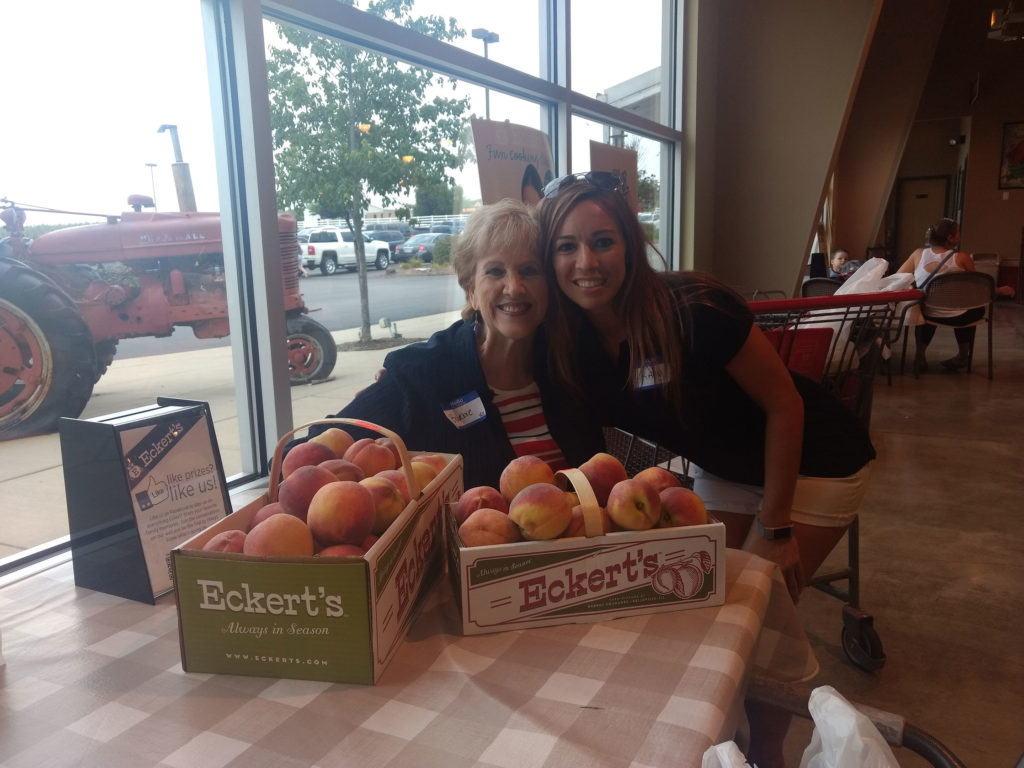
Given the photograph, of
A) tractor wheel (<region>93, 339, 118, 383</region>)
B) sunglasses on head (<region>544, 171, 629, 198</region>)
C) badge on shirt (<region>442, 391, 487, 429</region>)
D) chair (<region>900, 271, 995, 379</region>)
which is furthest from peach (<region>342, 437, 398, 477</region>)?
chair (<region>900, 271, 995, 379</region>)

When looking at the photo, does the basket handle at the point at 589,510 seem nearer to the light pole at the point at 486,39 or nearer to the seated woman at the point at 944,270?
the light pole at the point at 486,39

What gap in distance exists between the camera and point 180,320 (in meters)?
2.27

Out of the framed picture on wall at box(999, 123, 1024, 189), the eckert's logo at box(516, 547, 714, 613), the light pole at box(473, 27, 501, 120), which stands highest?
the framed picture on wall at box(999, 123, 1024, 189)

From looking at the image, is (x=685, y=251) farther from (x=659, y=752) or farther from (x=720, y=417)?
(x=659, y=752)

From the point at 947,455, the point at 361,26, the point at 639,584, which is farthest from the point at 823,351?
the point at 947,455

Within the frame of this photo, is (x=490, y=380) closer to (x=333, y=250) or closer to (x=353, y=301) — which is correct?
(x=333, y=250)

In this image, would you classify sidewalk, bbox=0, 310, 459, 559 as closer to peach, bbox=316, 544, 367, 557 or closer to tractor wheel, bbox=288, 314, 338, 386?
tractor wheel, bbox=288, 314, 338, 386

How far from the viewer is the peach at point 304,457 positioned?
1.04m

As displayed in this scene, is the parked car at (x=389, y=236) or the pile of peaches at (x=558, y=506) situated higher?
the parked car at (x=389, y=236)

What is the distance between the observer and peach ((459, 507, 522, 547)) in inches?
34.9

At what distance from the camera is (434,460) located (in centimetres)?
115

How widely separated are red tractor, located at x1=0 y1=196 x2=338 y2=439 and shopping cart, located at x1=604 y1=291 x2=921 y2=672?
4.52ft

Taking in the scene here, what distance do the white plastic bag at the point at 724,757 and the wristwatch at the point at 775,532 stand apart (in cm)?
101

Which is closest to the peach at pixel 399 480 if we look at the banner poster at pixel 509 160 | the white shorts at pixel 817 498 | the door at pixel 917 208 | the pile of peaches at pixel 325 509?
the pile of peaches at pixel 325 509
